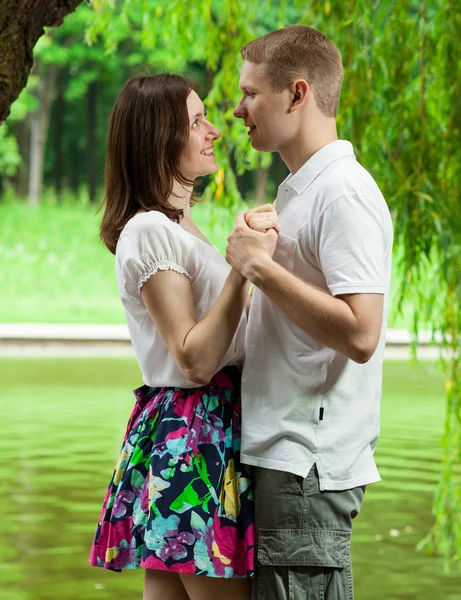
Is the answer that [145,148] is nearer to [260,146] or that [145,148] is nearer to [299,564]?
[260,146]

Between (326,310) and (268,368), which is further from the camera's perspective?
(268,368)

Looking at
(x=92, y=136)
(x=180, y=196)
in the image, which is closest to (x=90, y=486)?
(x=180, y=196)

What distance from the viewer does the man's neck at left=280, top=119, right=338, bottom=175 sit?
211cm

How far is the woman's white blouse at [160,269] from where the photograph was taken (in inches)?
85.5

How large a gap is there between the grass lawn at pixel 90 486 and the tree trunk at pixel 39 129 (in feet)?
32.0

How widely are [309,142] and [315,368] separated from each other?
41 centimetres

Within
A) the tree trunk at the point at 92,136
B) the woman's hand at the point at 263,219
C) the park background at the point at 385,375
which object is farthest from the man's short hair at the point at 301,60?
the tree trunk at the point at 92,136

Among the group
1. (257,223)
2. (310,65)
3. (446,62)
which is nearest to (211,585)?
(257,223)

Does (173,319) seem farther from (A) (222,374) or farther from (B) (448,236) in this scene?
(B) (448,236)

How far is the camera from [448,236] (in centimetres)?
423

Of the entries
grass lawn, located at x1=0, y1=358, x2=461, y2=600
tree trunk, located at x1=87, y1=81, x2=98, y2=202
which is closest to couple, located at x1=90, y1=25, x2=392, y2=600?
grass lawn, located at x1=0, y1=358, x2=461, y2=600

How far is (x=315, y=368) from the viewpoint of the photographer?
80.5 inches

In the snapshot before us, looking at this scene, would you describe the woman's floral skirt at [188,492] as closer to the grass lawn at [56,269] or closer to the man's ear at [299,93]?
the man's ear at [299,93]

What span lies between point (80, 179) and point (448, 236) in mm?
24829
